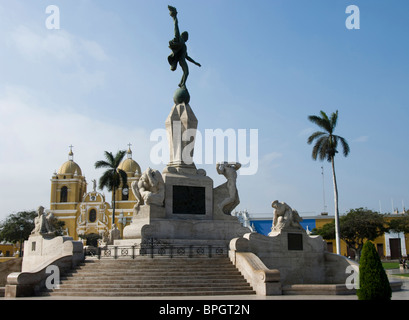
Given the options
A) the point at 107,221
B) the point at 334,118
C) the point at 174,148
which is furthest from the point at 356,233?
the point at 107,221

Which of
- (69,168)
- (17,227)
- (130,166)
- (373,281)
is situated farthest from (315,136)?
(69,168)

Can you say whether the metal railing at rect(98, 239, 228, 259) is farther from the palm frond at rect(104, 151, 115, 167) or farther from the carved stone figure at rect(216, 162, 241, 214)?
the palm frond at rect(104, 151, 115, 167)

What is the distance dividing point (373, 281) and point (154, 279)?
764 cm


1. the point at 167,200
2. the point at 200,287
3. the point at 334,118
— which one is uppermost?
the point at 334,118

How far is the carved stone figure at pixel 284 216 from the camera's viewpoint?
66.3 feet

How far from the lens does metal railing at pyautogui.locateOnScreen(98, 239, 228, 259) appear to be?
18384 millimetres

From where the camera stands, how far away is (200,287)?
51.1 feet

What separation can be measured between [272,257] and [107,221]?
8402 centimetres

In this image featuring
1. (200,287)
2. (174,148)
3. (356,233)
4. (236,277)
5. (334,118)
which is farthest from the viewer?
(356,233)

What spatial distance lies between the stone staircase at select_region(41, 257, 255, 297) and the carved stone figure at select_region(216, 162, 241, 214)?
18.7 ft

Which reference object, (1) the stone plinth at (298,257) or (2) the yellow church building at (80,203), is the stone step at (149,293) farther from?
(2) the yellow church building at (80,203)

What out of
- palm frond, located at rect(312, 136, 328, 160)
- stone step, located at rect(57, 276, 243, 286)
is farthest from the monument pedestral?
palm frond, located at rect(312, 136, 328, 160)

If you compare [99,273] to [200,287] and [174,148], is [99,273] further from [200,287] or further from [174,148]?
[174,148]

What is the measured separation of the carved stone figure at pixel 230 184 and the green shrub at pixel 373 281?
12.0 metres
